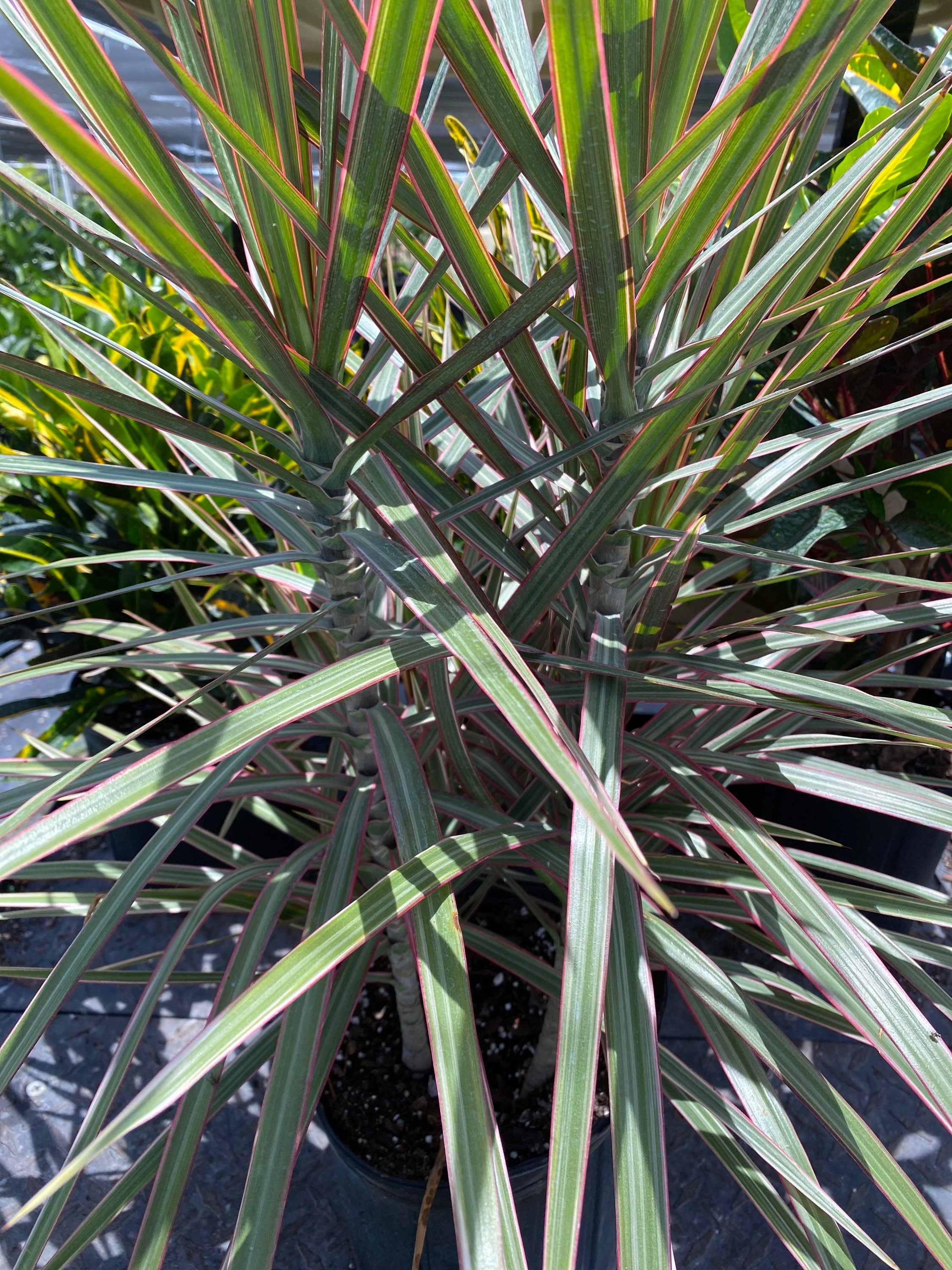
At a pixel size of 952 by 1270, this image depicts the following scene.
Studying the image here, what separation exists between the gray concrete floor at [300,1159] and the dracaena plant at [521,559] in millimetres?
283

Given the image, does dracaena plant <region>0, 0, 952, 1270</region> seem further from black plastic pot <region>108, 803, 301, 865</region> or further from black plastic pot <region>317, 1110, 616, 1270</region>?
black plastic pot <region>108, 803, 301, 865</region>

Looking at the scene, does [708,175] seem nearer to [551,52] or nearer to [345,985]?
[551,52]

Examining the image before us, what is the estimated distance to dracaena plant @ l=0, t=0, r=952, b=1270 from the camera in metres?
0.32

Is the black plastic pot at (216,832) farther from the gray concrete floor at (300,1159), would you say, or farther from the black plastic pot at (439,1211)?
the black plastic pot at (439,1211)

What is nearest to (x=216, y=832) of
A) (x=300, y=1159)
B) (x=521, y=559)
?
(x=300, y=1159)

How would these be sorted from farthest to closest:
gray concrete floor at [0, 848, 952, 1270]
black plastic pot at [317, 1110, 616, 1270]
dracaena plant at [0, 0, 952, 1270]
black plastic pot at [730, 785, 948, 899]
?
black plastic pot at [730, 785, 948, 899] < gray concrete floor at [0, 848, 952, 1270] < black plastic pot at [317, 1110, 616, 1270] < dracaena plant at [0, 0, 952, 1270]

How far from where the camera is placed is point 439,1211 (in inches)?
24.3

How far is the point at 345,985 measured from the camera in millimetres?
586

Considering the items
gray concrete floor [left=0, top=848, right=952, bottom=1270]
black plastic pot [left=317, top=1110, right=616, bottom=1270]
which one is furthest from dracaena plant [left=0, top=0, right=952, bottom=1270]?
gray concrete floor [left=0, top=848, right=952, bottom=1270]

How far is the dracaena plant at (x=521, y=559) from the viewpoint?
0.32 m

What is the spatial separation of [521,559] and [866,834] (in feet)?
2.18

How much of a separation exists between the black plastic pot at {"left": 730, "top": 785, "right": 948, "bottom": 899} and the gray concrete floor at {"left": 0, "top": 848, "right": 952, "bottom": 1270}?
0.69 feet

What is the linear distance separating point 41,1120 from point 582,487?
35.4 inches

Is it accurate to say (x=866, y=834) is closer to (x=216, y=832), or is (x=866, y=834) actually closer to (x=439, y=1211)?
(x=439, y=1211)
